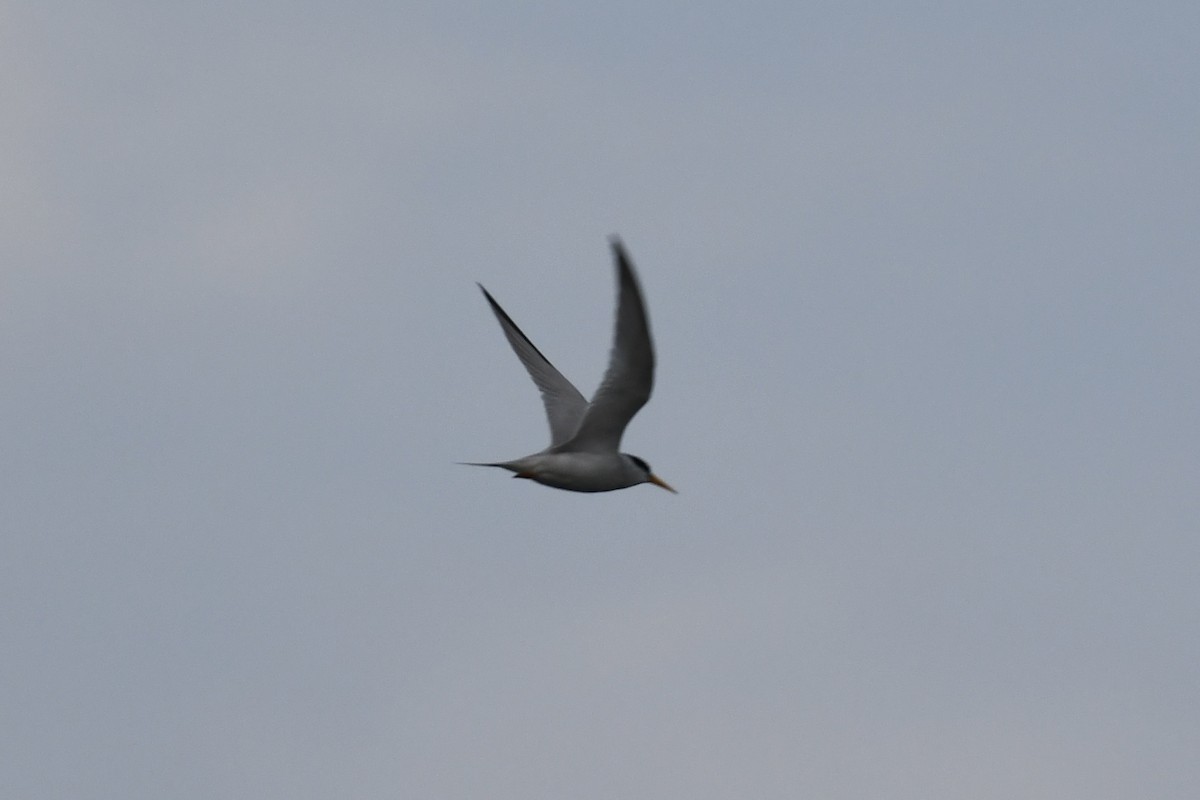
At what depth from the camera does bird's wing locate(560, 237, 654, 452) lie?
18906 millimetres

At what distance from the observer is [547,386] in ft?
83.1

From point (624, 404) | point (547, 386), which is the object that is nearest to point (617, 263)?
point (624, 404)

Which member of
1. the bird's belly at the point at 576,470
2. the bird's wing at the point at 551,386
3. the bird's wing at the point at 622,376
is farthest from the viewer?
the bird's wing at the point at 551,386

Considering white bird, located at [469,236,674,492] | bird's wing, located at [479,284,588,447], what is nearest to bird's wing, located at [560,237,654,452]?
white bird, located at [469,236,674,492]

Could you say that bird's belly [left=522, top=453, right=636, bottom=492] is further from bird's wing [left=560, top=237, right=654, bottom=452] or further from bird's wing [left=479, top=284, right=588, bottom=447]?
bird's wing [left=479, top=284, right=588, bottom=447]

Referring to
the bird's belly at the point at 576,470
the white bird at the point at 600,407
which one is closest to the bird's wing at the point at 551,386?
the white bird at the point at 600,407

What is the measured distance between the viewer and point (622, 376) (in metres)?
20.6

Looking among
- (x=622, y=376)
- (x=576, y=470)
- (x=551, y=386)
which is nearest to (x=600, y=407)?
(x=622, y=376)

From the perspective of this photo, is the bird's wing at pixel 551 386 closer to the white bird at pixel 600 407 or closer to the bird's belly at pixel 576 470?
the white bird at pixel 600 407

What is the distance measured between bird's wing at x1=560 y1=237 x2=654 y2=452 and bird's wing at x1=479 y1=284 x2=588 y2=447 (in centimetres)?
120

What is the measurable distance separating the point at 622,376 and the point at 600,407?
2.89ft

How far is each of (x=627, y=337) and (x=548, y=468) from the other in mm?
3168

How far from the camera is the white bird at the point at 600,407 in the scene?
19562 mm

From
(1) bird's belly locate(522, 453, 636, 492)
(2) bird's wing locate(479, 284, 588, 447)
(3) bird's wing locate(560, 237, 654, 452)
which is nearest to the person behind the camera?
(3) bird's wing locate(560, 237, 654, 452)
